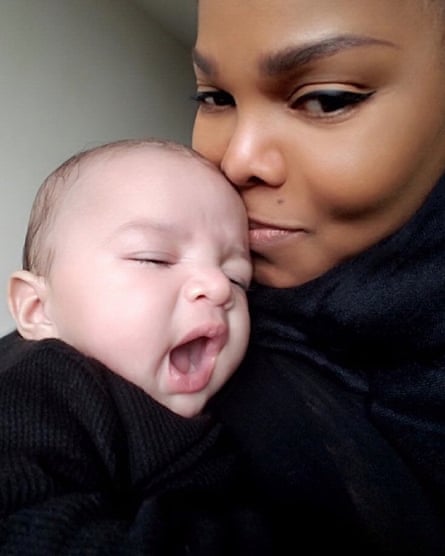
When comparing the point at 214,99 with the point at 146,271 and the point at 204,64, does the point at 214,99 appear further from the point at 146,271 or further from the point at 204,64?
the point at 146,271

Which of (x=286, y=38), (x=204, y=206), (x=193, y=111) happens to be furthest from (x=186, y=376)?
(x=193, y=111)

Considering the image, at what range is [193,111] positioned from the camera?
2.31m

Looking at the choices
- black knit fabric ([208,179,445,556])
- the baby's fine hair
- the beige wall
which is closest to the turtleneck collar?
black knit fabric ([208,179,445,556])

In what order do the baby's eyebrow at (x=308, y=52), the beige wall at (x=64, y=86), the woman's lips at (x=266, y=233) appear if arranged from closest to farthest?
the baby's eyebrow at (x=308, y=52) < the woman's lips at (x=266, y=233) < the beige wall at (x=64, y=86)

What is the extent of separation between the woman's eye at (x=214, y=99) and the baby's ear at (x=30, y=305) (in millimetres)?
292

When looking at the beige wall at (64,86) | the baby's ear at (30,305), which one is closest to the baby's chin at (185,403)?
the baby's ear at (30,305)

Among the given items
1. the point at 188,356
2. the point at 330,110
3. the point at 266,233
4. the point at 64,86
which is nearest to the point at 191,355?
the point at 188,356

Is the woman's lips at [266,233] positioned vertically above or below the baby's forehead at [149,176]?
below

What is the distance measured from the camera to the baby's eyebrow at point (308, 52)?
0.65 metres

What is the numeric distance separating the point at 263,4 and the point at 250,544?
51 centimetres

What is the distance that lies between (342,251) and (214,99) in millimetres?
242

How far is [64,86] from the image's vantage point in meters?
1.63

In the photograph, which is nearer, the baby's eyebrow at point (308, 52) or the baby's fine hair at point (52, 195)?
the baby's eyebrow at point (308, 52)

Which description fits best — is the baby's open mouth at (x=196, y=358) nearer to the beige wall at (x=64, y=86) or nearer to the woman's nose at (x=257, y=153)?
the woman's nose at (x=257, y=153)
